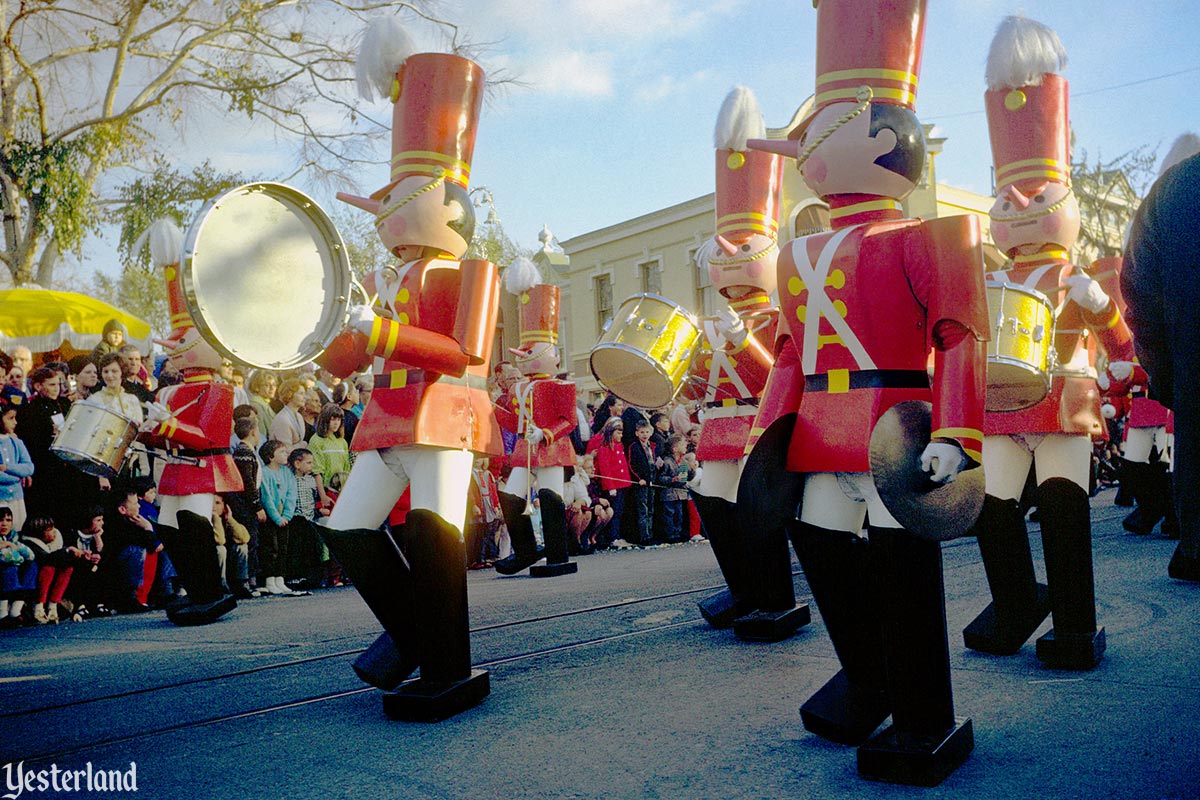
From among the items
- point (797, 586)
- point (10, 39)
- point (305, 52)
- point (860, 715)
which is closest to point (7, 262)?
point (10, 39)

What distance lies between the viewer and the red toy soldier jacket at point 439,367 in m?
3.72

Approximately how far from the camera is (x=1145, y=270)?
2.21 metres

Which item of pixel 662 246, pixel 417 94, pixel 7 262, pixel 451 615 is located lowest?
pixel 451 615

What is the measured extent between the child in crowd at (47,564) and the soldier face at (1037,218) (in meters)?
6.04

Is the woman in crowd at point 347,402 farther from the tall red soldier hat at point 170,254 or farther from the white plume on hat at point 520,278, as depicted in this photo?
→ the tall red soldier hat at point 170,254

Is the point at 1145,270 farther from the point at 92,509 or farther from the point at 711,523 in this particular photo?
the point at 92,509

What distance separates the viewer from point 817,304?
3.16 m

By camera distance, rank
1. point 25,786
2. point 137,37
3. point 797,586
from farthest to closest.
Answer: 1. point 137,37
2. point 797,586
3. point 25,786

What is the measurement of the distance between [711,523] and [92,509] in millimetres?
4483

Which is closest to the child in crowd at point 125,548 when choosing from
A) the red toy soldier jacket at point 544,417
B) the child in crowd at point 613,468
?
the red toy soldier jacket at point 544,417

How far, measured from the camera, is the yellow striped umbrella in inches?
460

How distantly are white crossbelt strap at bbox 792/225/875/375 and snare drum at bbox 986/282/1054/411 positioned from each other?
83cm

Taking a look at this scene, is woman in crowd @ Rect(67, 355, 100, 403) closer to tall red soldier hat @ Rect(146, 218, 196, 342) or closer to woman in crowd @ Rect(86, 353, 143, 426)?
woman in crowd @ Rect(86, 353, 143, 426)

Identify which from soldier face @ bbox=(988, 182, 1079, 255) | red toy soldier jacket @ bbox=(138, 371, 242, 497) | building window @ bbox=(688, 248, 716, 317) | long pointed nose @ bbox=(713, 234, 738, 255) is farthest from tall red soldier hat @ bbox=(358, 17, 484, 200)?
building window @ bbox=(688, 248, 716, 317)
